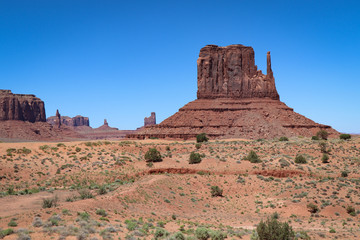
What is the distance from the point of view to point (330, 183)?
30.9m

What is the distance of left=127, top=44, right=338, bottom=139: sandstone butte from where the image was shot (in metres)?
92.5

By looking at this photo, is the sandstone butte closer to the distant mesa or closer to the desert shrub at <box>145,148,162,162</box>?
the desert shrub at <box>145,148,162,162</box>

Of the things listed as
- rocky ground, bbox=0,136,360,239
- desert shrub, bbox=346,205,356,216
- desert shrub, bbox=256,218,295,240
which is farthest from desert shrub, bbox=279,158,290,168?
desert shrub, bbox=256,218,295,240

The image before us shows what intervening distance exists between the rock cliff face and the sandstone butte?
92525mm

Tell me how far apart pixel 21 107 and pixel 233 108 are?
117235 millimetres

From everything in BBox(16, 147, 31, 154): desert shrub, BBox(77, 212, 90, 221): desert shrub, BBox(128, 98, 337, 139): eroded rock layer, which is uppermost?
BBox(128, 98, 337, 139): eroded rock layer

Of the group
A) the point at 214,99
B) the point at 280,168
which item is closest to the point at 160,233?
the point at 280,168

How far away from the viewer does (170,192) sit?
95.0ft

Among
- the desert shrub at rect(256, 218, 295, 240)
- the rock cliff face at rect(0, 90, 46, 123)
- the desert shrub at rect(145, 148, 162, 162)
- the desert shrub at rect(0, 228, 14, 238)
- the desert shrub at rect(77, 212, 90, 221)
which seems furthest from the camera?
the rock cliff face at rect(0, 90, 46, 123)

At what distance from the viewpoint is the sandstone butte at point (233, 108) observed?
9250cm

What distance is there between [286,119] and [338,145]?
45899 millimetres

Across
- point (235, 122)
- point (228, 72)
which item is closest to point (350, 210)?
point (235, 122)

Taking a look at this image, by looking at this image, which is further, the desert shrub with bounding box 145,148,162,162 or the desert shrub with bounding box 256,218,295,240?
the desert shrub with bounding box 145,148,162,162

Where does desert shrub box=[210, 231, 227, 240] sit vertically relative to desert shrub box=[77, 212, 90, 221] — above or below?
below
